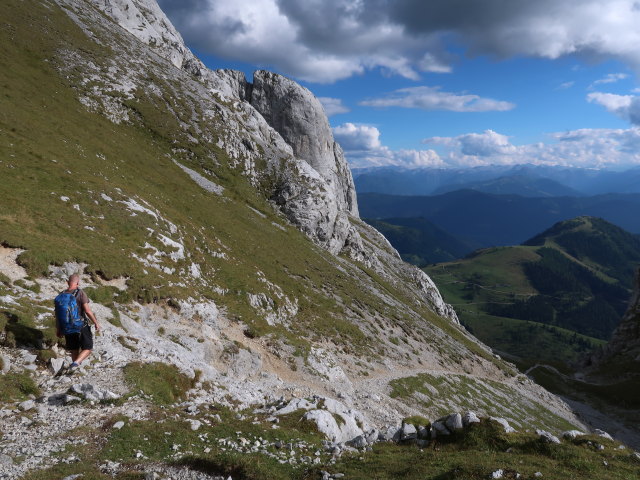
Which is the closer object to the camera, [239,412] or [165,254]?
[239,412]

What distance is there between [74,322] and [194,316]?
1334cm

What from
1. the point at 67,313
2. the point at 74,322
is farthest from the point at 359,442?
the point at 67,313

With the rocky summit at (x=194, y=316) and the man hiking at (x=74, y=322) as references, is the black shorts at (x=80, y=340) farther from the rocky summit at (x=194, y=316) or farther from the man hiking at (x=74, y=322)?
the rocky summit at (x=194, y=316)

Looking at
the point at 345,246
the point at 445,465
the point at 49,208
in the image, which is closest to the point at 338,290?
the point at 345,246

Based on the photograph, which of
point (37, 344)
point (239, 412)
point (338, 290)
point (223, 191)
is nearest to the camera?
point (37, 344)

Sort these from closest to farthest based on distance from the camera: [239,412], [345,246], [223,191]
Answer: [239,412]
[223,191]
[345,246]

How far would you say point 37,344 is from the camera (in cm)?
1630

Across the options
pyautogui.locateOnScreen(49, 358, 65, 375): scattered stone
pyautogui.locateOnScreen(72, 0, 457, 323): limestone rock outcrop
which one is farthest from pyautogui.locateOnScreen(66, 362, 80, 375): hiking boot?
pyautogui.locateOnScreen(72, 0, 457, 323): limestone rock outcrop

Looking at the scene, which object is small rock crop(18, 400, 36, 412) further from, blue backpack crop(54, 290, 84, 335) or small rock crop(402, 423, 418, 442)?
small rock crop(402, 423, 418, 442)

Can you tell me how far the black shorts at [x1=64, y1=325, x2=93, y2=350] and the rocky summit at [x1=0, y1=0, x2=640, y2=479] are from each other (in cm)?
109

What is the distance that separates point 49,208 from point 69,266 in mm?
7940

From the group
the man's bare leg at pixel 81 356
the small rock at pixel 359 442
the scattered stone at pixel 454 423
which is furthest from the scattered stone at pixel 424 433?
the man's bare leg at pixel 81 356

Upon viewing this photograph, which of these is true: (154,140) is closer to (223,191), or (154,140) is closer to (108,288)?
(223,191)

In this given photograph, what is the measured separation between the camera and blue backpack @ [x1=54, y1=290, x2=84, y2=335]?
15.5 metres
